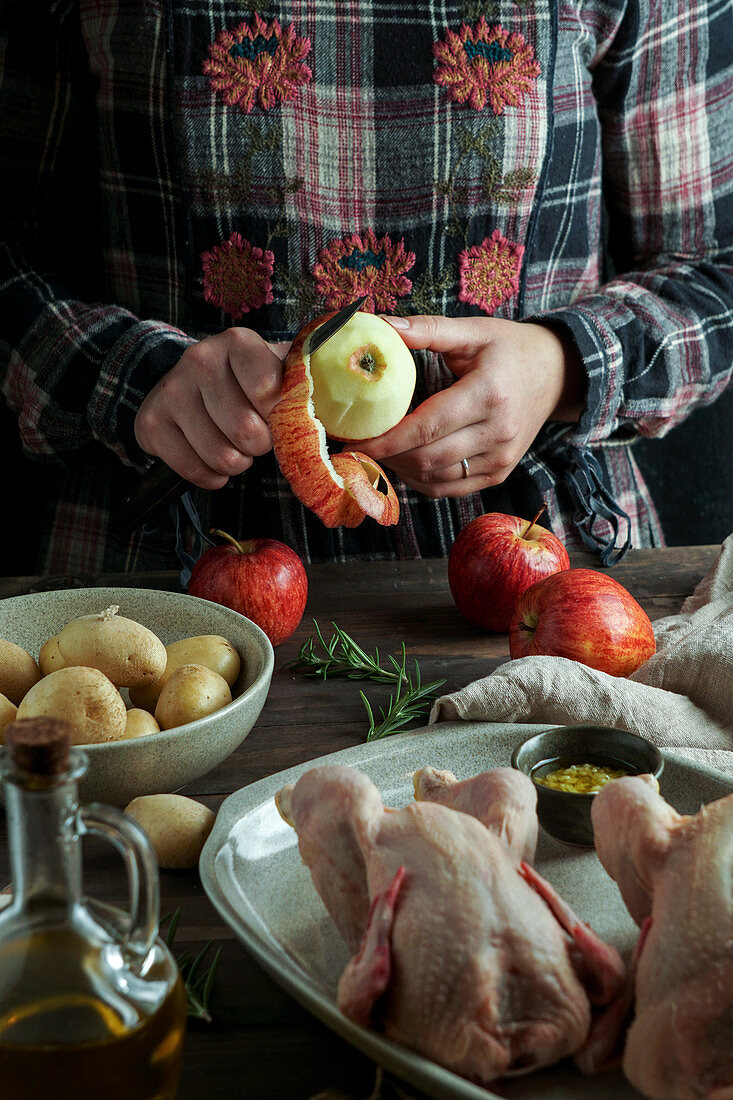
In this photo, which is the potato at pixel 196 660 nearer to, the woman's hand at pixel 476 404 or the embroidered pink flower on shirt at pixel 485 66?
the woman's hand at pixel 476 404

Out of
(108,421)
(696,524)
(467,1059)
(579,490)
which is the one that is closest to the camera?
(467,1059)

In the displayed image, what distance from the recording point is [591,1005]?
18.3 inches

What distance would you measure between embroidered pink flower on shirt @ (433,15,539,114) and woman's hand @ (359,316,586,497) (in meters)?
0.36

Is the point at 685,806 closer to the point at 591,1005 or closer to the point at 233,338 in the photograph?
the point at 591,1005

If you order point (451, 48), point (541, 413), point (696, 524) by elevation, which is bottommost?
point (696, 524)

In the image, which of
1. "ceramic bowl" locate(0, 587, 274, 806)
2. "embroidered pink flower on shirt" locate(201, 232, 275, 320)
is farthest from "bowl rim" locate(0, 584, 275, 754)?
"embroidered pink flower on shirt" locate(201, 232, 275, 320)

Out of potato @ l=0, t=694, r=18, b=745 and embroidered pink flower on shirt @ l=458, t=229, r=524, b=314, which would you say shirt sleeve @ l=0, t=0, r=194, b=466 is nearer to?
embroidered pink flower on shirt @ l=458, t=229, r=524, b=314

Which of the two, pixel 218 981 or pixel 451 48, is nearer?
pixel 218 981

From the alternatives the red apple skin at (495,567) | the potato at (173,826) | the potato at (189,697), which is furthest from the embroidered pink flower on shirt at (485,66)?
the potato at (173,826)

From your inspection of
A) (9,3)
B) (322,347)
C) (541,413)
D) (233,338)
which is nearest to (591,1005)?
(322,347)

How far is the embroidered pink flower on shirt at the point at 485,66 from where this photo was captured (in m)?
1.33

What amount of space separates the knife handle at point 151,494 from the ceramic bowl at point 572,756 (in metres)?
0.63

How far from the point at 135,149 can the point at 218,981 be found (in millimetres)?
1247

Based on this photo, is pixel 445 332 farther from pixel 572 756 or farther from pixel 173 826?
pixel 173 826
